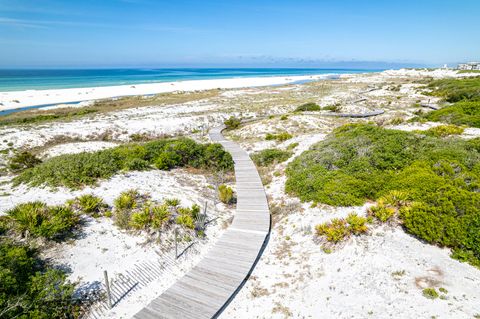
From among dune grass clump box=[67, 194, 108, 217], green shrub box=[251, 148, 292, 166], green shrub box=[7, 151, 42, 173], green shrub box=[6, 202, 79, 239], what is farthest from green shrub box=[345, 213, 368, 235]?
green shrub box=[7, 151, 42, 173]

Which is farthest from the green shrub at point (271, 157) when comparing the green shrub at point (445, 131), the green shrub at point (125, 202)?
the green shrub at point (125, 202)

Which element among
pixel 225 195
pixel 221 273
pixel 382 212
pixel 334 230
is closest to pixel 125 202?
pixel 225 195

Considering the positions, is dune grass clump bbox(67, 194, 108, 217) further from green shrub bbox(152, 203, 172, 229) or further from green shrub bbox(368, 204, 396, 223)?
green shrub bbox(368, 204, 396, 223)

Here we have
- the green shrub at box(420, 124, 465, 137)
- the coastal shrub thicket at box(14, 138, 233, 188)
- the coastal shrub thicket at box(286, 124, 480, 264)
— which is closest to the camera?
the coastal shrub thicket at box(286, 124, 480, 264)

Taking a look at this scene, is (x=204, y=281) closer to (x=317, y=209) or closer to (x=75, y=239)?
(x=75, y=239)

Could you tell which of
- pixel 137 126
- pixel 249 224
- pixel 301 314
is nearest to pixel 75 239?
pixel 249 224

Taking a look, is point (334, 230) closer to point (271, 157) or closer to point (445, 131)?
point (271, 157)
